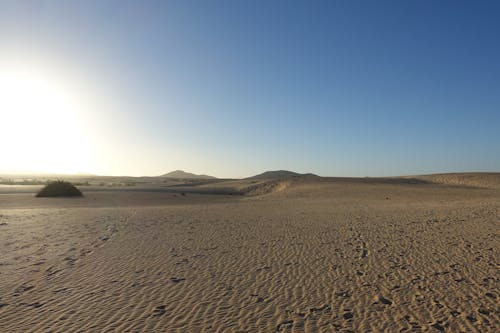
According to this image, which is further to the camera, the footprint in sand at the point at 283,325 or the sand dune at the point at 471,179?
the sand dune at the point at 471,179

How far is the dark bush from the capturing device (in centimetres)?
3222

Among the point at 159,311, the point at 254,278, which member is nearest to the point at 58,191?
the point at 254,278

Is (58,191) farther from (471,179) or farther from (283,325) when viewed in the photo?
(471,179)

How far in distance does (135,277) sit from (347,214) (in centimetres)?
1313

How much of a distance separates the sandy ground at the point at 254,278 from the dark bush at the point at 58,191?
62.0ft

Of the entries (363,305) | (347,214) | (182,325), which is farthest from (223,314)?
(347,214)

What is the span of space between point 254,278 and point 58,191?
3085 centimetres

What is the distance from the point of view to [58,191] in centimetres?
3278

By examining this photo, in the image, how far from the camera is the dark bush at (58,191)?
3222cm

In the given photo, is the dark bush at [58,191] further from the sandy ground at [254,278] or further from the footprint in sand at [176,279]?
the footprint in sand at [176,279]

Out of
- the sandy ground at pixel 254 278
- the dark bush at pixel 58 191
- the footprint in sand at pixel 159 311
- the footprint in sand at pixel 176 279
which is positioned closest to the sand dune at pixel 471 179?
the sandy ground at pixel 254 278

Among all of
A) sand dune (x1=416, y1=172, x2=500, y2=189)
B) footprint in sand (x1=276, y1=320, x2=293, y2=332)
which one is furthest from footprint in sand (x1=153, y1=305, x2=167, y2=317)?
sand dune (x1=416, y1=172, x2=500, y2=189)

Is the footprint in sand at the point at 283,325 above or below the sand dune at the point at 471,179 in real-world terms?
below

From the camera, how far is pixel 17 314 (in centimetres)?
606
